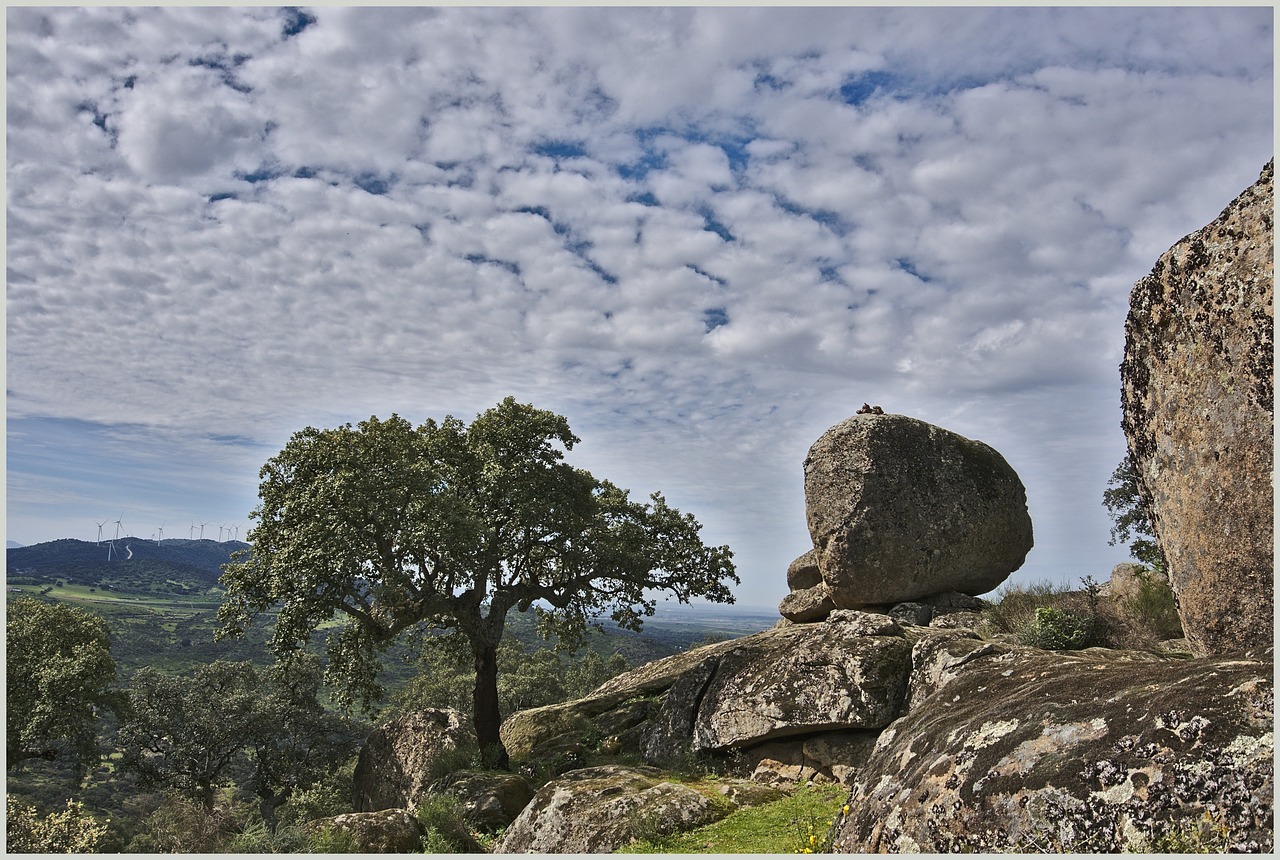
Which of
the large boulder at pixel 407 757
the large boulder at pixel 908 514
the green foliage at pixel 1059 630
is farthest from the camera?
the large boulder at pixel 908 514

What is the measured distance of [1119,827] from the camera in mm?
5852

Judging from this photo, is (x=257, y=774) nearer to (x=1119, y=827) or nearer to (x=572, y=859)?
(x=572, y=859)

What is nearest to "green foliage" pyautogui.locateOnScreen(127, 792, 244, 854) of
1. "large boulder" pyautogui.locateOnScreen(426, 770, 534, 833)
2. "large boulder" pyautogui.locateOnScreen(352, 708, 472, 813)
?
"large boulder" pyautogui.locateOnScreen(352, 708, 472, 813)

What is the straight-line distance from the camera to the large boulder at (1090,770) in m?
5.65

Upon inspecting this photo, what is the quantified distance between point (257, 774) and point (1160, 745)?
164ft

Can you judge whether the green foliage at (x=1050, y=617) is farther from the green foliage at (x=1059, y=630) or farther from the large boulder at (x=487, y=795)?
the large boulder at (x=487, y=795)

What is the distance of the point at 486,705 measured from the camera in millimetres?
24750

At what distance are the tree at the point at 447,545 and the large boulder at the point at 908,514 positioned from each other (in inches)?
171

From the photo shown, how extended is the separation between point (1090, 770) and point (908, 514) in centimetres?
1998

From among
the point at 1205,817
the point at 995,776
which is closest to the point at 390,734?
the point at 995,776

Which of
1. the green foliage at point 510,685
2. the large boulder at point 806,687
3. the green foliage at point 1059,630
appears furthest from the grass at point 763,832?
the green foliage at point 510,685

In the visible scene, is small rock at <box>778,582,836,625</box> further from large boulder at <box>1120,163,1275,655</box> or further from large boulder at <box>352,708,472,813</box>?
large boulder at <box>1120,163,1275,655</box>

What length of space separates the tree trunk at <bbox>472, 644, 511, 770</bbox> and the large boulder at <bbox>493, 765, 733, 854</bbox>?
9.93 meters

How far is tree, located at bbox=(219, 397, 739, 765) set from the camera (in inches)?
853
